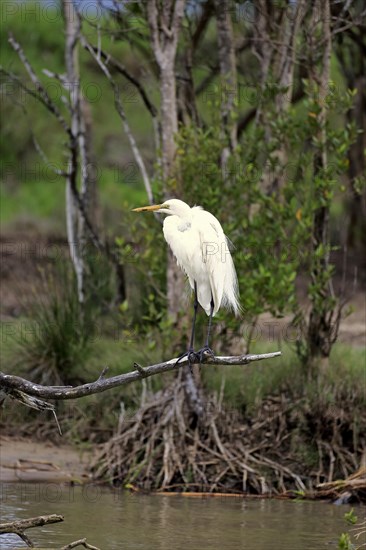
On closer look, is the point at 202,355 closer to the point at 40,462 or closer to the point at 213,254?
the point at 213,254

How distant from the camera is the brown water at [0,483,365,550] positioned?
7.12m

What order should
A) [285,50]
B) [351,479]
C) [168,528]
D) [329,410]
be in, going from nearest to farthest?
[168,528] → [351,479] → [329,410] → [285,50]

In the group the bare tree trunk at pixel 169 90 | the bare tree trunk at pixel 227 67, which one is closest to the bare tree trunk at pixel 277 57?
the bare tree trunk at pixel 227 67

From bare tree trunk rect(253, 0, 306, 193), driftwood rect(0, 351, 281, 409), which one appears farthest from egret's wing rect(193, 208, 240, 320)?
bare tree trunk rect(253, 0, 306, 193)

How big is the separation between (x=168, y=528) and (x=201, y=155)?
320 centimetres

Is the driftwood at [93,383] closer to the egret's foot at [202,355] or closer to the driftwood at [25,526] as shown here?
the egret's foot at [202,355]

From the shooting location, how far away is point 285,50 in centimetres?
1017

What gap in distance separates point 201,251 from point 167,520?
222 cm

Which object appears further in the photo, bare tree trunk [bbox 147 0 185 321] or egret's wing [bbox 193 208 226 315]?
bare tree trunk [bbox 147 0 185 321]

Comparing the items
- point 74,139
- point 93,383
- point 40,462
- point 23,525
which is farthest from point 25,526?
point 74,139

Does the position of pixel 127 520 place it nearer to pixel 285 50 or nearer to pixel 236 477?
pixel 236 477

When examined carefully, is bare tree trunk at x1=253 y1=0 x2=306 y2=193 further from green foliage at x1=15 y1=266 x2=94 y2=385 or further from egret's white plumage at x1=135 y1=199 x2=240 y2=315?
egret's white plumage at x1=135 y1=199 x2=240 y2=315

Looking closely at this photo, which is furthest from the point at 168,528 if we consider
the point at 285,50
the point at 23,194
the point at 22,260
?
the point at 23,194

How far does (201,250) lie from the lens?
6.52 meters
